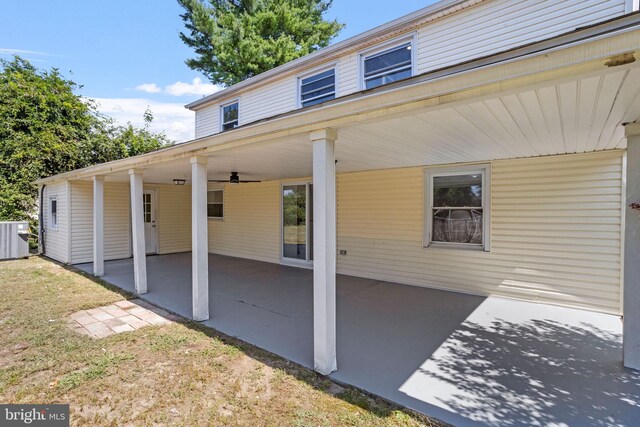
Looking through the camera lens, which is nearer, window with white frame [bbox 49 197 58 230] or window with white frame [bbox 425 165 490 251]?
window with white frame [bbox 425 165 490 251]

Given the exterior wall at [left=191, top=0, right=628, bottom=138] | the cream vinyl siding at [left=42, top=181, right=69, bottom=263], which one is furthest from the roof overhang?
the cream vinyl siding at [left=42, top=181, right=69, bottom=263]

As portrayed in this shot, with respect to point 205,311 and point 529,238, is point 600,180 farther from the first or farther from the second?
point 205,311

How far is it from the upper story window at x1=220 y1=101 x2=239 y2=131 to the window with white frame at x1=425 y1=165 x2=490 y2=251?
691 cm

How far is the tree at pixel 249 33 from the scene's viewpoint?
1293 centimetres

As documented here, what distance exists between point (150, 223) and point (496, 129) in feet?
32.0

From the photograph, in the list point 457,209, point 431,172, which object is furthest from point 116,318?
point 457,209

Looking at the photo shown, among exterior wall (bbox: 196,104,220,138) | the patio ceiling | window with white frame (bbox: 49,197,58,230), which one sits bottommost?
window with white frame (bbox: 49,197,58,230)

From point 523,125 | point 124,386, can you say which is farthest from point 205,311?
point 523,125

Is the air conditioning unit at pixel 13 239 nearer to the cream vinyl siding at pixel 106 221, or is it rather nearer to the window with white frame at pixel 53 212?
the window with white frame at pixel 53 212

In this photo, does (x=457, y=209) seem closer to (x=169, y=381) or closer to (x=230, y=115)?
(x=169, y=381)

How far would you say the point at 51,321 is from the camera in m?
4.29

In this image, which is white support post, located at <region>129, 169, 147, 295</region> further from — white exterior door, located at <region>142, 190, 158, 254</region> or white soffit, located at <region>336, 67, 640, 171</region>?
white exterior door, located at <region>142, 190, 158, 254</region>

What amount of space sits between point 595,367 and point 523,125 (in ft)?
7.92

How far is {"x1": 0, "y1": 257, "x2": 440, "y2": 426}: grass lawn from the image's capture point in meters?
2.37
